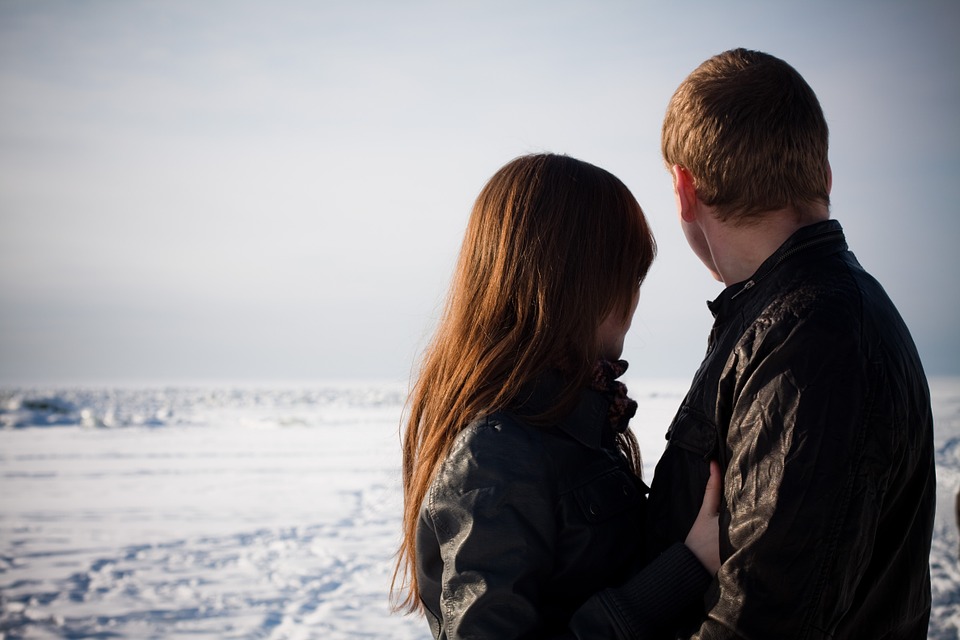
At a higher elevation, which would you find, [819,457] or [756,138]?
[756,138]

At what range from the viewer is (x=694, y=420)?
1.58m

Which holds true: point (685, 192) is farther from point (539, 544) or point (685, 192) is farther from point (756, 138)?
point (539, 544)

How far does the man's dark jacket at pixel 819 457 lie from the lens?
1251 millimetres

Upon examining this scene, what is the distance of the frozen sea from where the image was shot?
5570 mm

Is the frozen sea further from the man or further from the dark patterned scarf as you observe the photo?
the man

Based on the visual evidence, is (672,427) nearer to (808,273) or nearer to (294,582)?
(808,273)

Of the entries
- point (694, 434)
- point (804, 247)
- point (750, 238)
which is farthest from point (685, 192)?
point (694, 434)

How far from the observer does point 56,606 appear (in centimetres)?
588

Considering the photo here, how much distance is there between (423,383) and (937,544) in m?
6.78

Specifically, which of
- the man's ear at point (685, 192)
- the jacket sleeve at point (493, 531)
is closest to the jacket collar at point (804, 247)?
the man's ear at point (685, 192)

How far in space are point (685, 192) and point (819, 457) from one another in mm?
684

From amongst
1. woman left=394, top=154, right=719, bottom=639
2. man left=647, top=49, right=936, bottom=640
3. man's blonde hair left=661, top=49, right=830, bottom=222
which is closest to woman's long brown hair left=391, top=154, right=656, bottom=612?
woman left=394, top=154, right=719, bottom=639

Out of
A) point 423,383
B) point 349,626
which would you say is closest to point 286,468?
point 349,626

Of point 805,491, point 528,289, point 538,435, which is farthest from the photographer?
point 528,289
